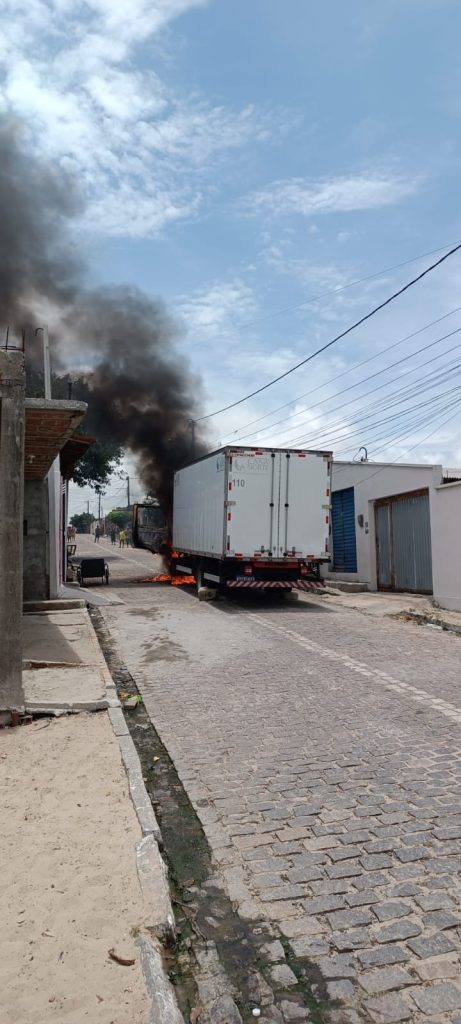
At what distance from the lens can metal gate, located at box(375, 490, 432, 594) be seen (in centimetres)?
1449

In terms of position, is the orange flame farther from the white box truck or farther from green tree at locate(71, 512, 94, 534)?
green tree at locate(71, 512, 94, 534)

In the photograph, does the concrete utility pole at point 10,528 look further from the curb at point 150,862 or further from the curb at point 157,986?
the curb at point 157,986

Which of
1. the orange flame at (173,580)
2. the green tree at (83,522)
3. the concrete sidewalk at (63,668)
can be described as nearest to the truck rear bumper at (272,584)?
the concrete sidewalk at (63,668)

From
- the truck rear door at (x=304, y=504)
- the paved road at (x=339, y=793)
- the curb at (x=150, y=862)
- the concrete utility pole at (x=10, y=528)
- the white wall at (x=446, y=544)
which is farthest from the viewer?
the truck rear door at (x=304, y=504)

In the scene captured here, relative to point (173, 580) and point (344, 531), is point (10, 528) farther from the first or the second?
point (173, 580)

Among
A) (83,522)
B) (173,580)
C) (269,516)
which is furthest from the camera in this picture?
(83,522)

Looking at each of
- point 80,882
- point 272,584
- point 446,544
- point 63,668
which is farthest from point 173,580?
point 80,882

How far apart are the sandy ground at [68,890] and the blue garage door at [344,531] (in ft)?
46.2

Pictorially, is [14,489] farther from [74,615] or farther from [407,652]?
[74,615]

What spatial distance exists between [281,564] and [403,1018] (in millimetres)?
11752

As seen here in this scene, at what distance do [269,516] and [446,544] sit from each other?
3637mm

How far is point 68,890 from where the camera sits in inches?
115

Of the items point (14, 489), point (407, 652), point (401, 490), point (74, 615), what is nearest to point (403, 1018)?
point (14, 489)

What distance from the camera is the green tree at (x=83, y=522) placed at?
10544 centimetres
